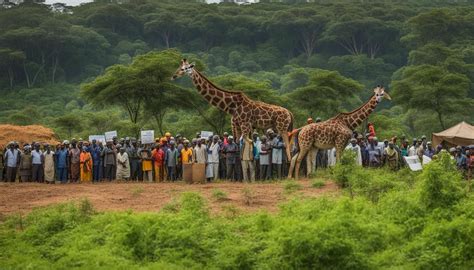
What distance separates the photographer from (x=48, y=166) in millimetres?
20844

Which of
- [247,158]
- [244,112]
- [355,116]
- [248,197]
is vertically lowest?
[248,197]

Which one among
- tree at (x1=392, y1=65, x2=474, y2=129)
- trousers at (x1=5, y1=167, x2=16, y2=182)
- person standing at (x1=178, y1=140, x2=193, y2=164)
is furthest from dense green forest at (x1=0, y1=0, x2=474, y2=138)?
person standing at (x1=178, y1=140, x2=193, y2=164)

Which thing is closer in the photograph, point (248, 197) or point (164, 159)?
point (248, 197)

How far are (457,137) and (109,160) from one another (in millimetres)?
10270

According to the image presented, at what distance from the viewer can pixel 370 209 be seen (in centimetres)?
1344

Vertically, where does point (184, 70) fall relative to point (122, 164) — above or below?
above

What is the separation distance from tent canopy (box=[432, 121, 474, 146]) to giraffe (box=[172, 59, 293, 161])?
5547 millimetres

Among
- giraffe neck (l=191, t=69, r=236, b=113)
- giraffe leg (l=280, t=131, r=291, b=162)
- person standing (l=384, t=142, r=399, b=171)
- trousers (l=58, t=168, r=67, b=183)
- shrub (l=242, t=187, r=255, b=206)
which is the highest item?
giraffe neck (l=191, t=69, r=236, b=113)

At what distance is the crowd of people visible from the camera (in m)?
20.5

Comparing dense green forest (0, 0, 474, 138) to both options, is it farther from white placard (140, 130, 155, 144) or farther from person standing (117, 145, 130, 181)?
person standing (117, 145, 130, 181)

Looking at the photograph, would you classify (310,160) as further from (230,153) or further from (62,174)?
(62,174)

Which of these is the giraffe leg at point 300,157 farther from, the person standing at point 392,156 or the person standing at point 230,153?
the person standing at point 392,156

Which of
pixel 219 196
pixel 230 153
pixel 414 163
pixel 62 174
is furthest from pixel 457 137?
pixel 62 174

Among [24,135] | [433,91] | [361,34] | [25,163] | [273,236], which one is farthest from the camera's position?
[361,34]
